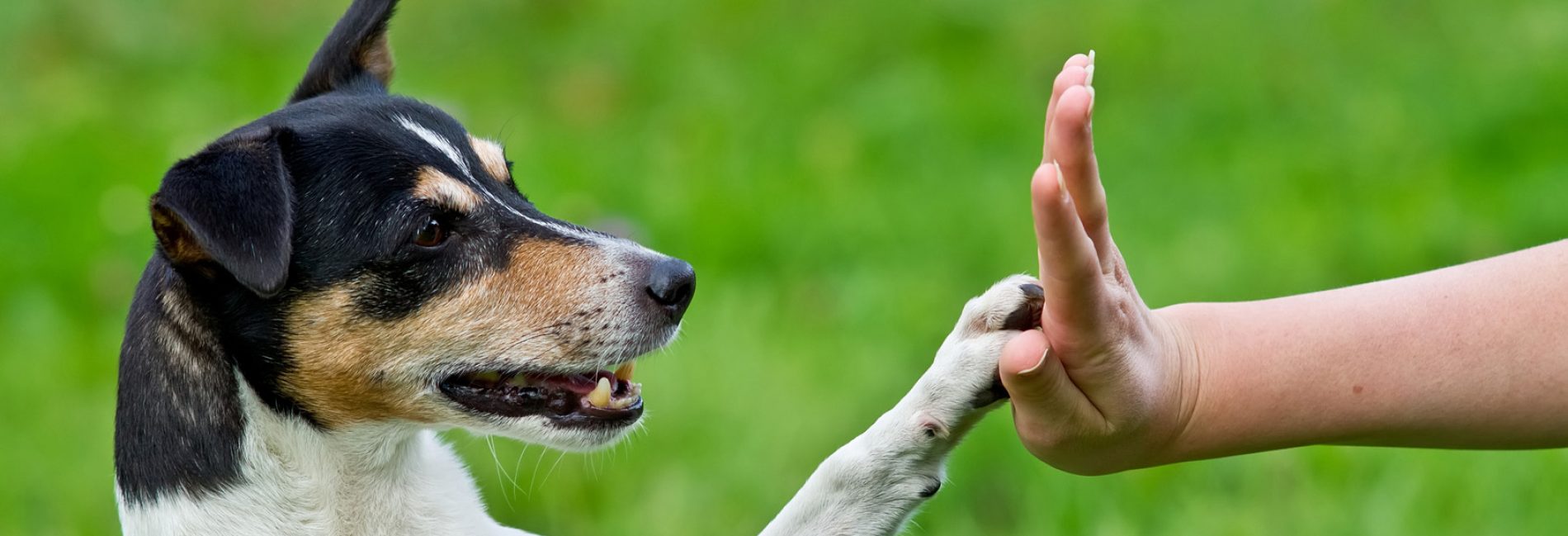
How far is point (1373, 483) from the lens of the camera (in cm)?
451

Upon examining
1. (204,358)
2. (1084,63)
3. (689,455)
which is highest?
(1084,63)

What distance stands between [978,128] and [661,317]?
4.50 m

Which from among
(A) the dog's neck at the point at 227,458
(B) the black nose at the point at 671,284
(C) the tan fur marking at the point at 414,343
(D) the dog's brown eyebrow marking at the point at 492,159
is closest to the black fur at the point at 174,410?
(A) the dog's neck at the point at 227,458

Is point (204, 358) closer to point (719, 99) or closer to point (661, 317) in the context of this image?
point (661, 317)

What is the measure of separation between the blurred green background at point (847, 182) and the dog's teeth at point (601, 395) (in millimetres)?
1163

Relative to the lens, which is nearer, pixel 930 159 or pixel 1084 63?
pixel 1084 63

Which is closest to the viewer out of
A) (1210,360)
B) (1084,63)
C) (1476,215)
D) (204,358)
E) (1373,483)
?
(1084,63)

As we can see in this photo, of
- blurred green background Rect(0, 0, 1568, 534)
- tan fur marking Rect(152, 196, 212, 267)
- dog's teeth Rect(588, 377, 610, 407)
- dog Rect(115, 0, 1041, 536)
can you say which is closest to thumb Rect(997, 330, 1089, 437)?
dog Rect(115, 0, 1041, 536)

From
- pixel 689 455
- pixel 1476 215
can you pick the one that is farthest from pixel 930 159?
pixel 689 455

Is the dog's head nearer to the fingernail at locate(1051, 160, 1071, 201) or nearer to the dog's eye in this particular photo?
the dog's eye

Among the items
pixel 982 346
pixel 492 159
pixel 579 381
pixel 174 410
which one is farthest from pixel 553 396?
pixel 982 346

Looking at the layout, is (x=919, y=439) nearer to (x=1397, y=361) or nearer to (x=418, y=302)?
(x=1397, y=361)

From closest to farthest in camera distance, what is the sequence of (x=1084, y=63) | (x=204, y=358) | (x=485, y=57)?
1. (x=1084, y=63)
2. (x=204, y=358)
3. (x=485, y=57)

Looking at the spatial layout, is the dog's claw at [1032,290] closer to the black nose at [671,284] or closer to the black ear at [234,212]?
the black nose at [671,284]
